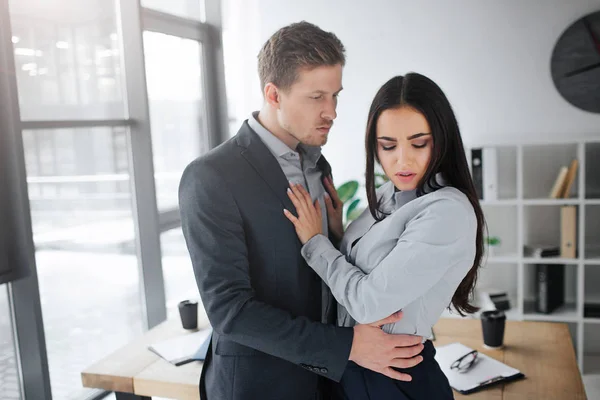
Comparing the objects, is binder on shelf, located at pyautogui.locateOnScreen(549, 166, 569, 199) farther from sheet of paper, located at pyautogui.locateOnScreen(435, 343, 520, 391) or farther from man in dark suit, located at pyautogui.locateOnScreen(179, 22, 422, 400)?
man in dark suit, located at pyautogui.locateOnScreen(179, 22, 422, 400)

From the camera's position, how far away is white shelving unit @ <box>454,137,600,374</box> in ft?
11.5

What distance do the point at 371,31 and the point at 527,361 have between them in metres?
2.84

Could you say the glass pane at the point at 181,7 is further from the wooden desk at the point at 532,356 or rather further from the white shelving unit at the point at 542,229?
the wooden desk at the point at 532,356

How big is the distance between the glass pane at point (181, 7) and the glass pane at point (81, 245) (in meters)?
0.87

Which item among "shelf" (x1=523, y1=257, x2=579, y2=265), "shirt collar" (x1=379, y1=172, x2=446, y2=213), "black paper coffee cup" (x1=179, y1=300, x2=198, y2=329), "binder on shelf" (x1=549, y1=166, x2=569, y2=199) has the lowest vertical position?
"shelf" (x1=523, y1=257, x2=579, y2=265)

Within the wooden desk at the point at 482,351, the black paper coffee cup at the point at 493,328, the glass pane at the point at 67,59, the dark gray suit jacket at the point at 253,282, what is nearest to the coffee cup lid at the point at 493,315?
the black paper coffee cup at the point at 493,328

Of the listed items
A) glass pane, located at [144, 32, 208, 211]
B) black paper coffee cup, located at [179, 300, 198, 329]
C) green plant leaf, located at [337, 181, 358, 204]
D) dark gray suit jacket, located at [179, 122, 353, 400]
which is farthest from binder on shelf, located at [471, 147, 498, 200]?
dark gray suit jacket, located at [179, 122, 353, 400]

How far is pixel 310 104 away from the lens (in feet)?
4.82

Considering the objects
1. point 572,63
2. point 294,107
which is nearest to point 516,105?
point 572,63

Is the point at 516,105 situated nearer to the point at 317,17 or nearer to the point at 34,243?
the point at 317,17

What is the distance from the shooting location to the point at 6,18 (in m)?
2.19

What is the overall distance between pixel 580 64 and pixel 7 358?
11.9 ft

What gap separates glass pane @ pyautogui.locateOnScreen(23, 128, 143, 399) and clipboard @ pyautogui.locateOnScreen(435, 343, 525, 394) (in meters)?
1.82

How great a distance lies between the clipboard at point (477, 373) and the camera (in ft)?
5.20
